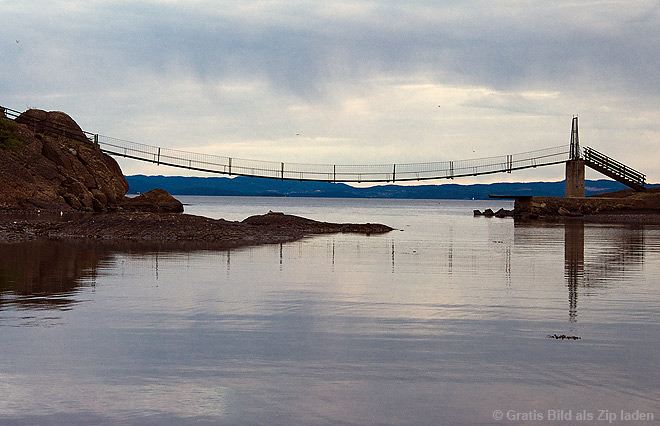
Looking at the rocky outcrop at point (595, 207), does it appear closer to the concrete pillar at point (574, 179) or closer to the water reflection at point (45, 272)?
the concrete pillar at point (574, 179)

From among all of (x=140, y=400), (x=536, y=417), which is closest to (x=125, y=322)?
(x=140, y=400)

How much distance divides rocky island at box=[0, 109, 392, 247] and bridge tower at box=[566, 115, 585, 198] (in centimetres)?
2878

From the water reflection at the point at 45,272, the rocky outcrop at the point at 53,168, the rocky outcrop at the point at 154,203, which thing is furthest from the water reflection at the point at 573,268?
the rocky outcrop at the point at 154,203

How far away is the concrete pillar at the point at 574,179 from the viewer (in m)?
57.2

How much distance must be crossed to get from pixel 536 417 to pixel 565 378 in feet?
3.57

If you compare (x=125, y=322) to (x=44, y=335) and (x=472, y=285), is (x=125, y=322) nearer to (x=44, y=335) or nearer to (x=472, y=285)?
(x=44, y=335)

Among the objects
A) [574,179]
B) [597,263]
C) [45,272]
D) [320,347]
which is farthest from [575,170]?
[320,347]

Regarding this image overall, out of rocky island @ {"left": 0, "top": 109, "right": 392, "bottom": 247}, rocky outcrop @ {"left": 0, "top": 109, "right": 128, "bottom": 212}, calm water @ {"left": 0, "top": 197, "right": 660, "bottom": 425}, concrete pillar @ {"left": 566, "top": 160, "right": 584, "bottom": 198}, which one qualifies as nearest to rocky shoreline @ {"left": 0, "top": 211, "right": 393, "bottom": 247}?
rocky island @ {"left": 0, "top": 109, "right": 392, "bottom": 247}

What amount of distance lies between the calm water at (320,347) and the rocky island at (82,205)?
9.00 meters

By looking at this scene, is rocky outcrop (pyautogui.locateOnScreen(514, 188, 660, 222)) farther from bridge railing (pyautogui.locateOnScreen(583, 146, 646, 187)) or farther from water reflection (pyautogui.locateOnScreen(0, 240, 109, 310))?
water reflection (pyautogui.locateOnScreen(0, 240, 109, 310))

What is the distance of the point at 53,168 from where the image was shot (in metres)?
48.9

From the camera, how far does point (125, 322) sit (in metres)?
8.04

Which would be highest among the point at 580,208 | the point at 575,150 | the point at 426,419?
the point at 575,150

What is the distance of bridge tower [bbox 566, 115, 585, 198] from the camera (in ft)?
187
